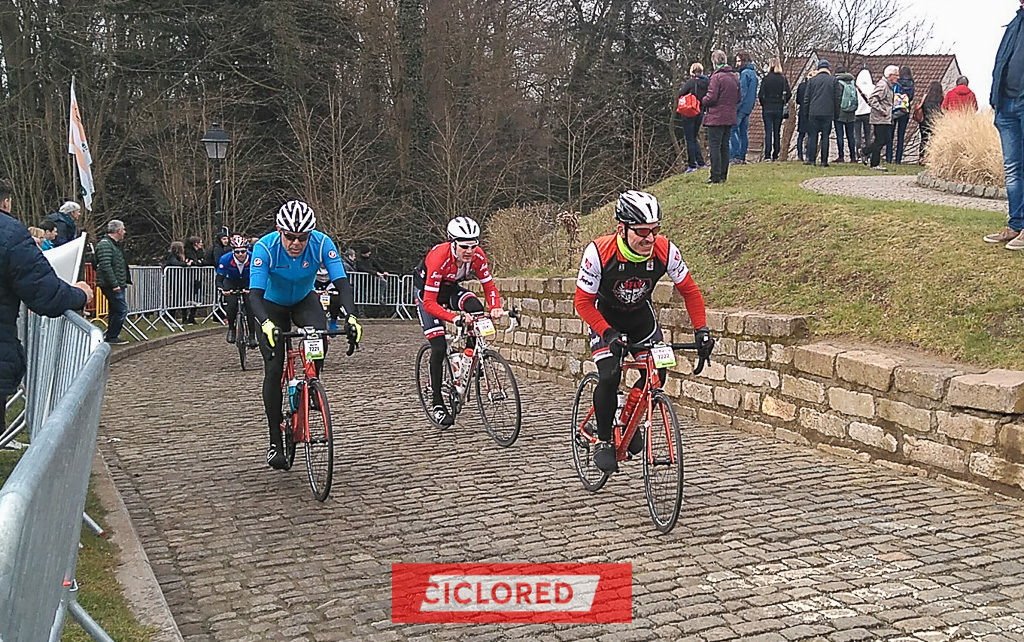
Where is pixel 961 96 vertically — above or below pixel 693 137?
above

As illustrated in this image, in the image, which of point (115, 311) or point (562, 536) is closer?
point (562, 536)

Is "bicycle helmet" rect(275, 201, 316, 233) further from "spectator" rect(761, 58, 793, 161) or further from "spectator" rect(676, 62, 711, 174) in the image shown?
"spectator" rect(761, 58, 793, 161)

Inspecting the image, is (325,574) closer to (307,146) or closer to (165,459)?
(165,459)

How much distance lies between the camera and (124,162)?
3344cm

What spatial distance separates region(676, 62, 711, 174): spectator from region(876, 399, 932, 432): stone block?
9720mm

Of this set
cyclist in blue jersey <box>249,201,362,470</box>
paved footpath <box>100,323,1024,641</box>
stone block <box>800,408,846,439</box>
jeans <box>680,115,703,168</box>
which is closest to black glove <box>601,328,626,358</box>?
paved footpath <box>100,323,1024,641</box>

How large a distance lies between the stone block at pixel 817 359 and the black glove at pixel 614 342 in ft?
9.76

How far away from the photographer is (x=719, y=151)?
16.7 metres

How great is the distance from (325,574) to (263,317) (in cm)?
237

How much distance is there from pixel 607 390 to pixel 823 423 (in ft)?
9.16

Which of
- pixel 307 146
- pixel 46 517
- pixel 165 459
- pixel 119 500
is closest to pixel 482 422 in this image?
pixel 165 459

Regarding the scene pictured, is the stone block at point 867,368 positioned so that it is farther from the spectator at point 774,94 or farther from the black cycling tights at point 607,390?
the spectator at point 774,94

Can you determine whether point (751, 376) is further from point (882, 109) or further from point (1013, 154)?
point (882, 109)

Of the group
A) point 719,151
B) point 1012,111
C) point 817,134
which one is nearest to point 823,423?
point 1012,111
